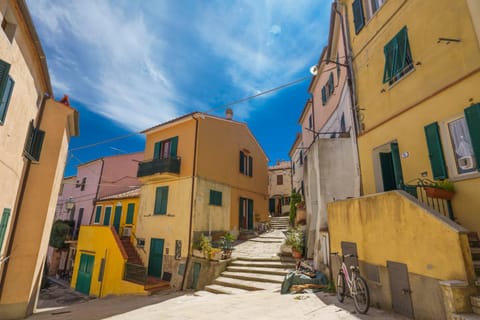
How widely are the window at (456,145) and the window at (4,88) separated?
1042 centimetres

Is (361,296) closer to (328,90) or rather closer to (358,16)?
(358,16)

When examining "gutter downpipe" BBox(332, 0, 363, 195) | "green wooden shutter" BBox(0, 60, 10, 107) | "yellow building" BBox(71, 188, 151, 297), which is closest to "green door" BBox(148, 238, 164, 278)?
→ "yellow building" BBox(71, 188, 151, 297)

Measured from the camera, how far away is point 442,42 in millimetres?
5980

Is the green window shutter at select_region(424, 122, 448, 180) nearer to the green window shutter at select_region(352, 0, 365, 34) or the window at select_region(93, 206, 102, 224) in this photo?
the green window shutter at select_region(352, 0, 365, 34)

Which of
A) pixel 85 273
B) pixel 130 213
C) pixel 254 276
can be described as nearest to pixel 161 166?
pixel 130 213

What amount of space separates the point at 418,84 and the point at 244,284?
29.3ft

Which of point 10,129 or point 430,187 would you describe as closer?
point 430,187

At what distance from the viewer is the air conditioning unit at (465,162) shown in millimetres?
5297

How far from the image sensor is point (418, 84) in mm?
6578

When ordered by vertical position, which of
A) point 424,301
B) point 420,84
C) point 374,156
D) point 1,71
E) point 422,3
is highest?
point 422,3

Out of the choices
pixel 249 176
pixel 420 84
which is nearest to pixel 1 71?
pixel 420 84

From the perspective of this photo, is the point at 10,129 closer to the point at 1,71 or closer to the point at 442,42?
the point at 1,71

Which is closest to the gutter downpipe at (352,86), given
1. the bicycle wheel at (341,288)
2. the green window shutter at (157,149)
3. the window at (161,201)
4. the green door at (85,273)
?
the bicycle wheel at (341,288)

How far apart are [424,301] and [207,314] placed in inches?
186
